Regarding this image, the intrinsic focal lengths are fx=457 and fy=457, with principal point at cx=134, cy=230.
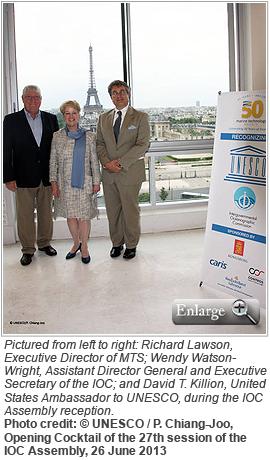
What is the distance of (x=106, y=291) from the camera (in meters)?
3.62

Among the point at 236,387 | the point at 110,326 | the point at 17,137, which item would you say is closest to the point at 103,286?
the point at 110,326

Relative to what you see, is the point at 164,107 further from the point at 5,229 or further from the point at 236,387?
the point at 236,387

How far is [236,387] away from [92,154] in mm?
2821

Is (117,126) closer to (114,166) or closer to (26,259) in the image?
(114,166)

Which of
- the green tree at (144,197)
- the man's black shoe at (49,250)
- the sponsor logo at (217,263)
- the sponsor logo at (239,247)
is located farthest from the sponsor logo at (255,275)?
the green tree at (144,197)

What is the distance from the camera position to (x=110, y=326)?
2992mm

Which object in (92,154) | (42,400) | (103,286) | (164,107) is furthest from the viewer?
(164,107)

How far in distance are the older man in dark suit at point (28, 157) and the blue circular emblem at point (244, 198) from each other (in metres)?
2.05

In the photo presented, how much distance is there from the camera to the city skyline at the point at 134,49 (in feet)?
16.9

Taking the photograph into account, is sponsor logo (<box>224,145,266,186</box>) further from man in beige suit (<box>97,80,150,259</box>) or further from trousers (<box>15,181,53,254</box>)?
trousers (<box>15,181,53,254</box>)

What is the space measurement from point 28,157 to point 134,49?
6.53ft

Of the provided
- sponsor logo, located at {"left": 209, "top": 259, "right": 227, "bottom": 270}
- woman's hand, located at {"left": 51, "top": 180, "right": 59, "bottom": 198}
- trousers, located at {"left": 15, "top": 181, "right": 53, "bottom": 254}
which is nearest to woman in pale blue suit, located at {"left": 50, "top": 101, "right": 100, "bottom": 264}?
woman's hand, located at {"left": 51, "top": 180, "right": 59, "bottom": 198}

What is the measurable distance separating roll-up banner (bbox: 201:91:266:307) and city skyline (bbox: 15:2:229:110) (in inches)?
96.5

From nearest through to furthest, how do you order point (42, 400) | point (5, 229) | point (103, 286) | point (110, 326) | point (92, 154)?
point (42, 400), point (110, 326), point (103, 286), point (92, 154), point (5, 229)
